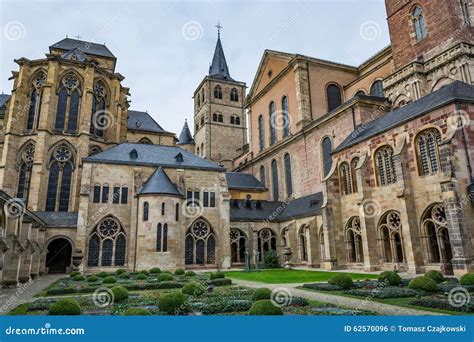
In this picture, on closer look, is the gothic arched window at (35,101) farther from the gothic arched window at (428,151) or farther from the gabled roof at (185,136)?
the gabled roof at (185,136)

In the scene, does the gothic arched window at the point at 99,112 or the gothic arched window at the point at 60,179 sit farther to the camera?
the gothic arched window at the point at 99,112

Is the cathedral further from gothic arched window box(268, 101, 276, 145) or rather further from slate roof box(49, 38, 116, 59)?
slate roof box(49, 38, 116, 59)

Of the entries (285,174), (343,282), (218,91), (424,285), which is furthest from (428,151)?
(218,91)

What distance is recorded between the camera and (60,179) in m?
34.2

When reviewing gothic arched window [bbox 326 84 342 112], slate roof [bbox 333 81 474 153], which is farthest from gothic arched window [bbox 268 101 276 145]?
slate roof [bbox 333 81 474 153]

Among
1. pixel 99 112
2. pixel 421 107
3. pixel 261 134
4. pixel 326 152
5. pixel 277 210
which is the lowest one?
pixel 277 210

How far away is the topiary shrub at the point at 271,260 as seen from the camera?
32591 mm

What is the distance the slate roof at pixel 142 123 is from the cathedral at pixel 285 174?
1.41m

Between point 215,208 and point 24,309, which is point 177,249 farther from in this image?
point 24,309

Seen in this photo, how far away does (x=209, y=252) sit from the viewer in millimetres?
32688

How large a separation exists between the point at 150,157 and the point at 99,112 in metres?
9.93

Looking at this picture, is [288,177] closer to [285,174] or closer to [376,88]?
[285,174]

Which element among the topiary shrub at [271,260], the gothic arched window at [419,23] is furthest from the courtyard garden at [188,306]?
the gothic arched window at [419,23]

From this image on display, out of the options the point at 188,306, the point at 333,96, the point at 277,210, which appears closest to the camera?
the point at 188,306
